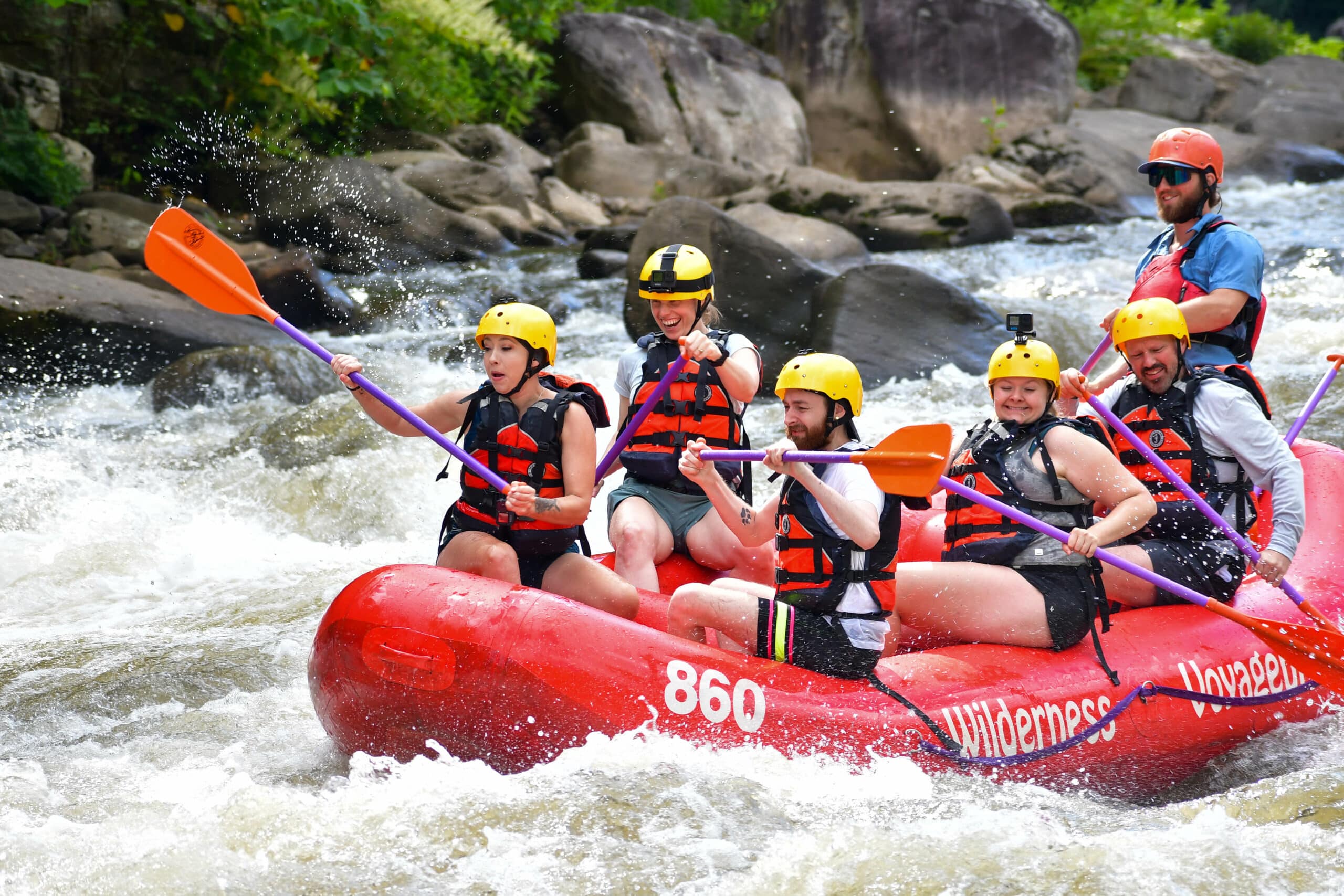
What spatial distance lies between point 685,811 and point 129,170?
10198 mm

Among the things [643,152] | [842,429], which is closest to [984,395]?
[842,429]

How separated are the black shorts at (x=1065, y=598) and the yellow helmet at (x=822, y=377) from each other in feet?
2.45

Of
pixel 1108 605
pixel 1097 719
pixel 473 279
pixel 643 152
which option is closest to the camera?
pixel 1097 719

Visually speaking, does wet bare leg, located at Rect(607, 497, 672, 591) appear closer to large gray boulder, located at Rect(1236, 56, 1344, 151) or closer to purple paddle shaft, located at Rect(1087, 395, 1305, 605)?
purple paddle shaft, located at Rect(1087, 395, 1305, 605)

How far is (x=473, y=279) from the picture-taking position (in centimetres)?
1112

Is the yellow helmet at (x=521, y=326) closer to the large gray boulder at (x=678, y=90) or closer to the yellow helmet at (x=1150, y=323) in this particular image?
the yellow helmet at (x=1150, y=323)

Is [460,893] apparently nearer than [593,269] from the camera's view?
Yes

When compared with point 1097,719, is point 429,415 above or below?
above

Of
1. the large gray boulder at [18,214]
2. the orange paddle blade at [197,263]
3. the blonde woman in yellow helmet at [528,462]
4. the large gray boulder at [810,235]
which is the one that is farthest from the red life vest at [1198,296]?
the large gray boulder at [18,214]

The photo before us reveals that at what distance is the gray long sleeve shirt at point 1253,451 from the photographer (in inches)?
154

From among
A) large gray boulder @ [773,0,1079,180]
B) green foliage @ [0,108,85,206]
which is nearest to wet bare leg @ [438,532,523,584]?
green foliage @ [0,108,85,206]

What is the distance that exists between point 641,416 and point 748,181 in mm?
10399

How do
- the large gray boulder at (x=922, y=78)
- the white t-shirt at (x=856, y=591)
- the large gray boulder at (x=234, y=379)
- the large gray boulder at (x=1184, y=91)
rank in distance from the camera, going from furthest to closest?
the large gray boulder at (x=1184, y=91) < the large gray boulder at (x=922, y=78) < the large gray boulder at (x=234, y=379) < the white t-shirt at (x=856, y=591)

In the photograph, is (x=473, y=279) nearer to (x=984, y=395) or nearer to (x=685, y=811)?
(x=984, y=395)
